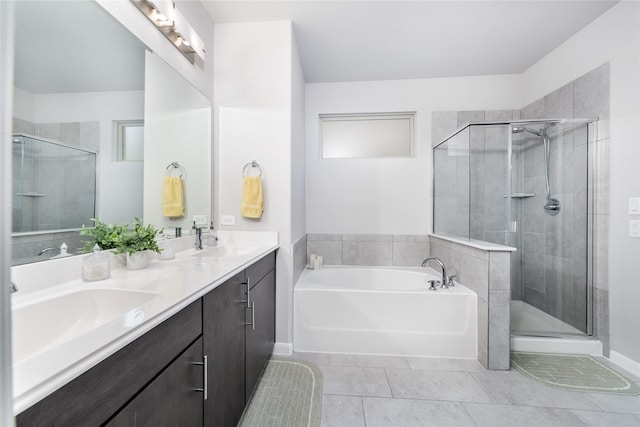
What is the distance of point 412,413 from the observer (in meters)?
1.50

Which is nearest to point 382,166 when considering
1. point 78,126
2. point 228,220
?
point 228,220

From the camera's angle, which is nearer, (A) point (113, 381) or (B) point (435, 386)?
(A) point (113, 381)

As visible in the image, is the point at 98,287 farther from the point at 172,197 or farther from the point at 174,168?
the point at 174,168

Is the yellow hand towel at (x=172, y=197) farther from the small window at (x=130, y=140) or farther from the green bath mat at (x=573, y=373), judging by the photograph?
the green bath mat at (x=573, y=373)

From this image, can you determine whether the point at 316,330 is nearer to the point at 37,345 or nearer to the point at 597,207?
the point at 37,345

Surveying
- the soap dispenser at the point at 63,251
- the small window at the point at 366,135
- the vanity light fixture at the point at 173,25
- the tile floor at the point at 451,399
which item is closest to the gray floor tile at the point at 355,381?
the tile floor at the point at 451,399

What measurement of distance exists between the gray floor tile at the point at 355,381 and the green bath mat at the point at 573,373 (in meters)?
1.01

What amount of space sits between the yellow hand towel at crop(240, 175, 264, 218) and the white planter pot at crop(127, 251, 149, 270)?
0.84 meters

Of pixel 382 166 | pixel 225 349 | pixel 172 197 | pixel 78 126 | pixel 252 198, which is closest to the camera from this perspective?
pixel 78 126

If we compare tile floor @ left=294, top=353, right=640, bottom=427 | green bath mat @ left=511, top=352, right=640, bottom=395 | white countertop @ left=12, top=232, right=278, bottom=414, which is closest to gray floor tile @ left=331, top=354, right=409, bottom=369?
tile floor @ left=294, top=353, right=640, bottom=427

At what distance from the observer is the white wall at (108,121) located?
0.98 metres

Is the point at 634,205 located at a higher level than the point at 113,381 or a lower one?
higher

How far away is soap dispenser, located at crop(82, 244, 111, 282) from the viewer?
1.06 metres

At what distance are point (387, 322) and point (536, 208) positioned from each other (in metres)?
1.74
